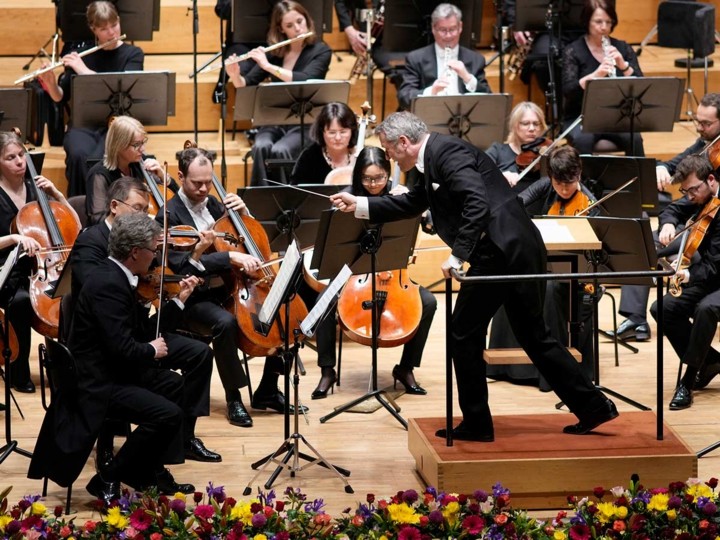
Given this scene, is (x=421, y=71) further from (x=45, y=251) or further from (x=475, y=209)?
(x=475, y=209)

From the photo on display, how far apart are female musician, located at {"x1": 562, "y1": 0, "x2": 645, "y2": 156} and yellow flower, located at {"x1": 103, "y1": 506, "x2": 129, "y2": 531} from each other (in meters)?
4.79

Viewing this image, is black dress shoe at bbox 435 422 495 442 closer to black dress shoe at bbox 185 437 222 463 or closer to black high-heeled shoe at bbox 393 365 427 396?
black dress shoe at bbox 185 437 222 463

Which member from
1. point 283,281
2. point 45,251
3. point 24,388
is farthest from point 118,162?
point 283,281

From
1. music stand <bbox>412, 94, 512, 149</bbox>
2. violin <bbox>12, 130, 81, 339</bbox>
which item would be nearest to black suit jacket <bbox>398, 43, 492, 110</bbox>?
music stand <bbox>412, 94, 512, 149</bbox>

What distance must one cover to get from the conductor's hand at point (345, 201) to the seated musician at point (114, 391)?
691 mm

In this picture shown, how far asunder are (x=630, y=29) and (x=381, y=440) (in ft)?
17.2

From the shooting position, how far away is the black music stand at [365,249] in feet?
16.0

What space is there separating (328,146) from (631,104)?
1.97 meters

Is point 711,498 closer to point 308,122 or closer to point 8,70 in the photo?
point 308,122

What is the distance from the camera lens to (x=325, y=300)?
413 centimetres

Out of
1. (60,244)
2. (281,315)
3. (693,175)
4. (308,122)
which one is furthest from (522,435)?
(308,122)

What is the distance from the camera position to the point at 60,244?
5266 mm

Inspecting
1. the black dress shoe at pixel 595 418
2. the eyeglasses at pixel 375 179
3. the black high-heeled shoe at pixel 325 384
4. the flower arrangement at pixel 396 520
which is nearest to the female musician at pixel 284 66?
the eyeglasses at pixel 375 179

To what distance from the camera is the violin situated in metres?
5.24
